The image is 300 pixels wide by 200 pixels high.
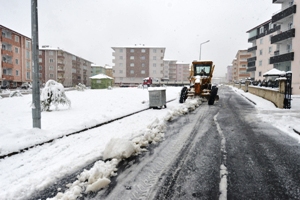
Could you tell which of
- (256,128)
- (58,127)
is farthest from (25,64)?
(256,128)

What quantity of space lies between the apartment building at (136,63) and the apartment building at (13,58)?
25768 mm

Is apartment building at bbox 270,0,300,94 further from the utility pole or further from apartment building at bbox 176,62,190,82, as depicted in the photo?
apartment building at bbox 176,62,190,82

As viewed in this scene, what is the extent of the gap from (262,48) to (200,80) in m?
44.6

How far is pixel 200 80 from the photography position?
15531 mm

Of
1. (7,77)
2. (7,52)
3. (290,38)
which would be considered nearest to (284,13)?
(290,38)

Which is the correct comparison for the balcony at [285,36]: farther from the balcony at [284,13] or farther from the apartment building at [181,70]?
the apartment building at [181,70]

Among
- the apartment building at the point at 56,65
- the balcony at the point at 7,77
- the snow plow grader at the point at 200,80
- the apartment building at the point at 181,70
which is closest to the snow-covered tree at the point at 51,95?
the snow plow grader at the point at 200,80

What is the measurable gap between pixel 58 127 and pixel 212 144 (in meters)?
4.69

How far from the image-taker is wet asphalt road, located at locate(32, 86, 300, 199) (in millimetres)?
2955

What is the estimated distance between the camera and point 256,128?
7191mm

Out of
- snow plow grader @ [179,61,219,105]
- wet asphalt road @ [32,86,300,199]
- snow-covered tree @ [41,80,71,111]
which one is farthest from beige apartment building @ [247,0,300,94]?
snow-covered tree @ [41,80,71,111]

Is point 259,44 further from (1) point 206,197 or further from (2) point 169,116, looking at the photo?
(1) point 206,197

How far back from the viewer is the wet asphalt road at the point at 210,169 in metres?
2.96

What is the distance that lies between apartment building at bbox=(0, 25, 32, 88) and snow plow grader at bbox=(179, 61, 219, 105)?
39931 millimetres
